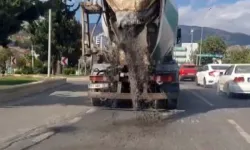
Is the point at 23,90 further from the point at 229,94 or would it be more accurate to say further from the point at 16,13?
the point at 229,94

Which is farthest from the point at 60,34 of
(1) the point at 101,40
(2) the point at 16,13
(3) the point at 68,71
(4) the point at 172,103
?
(1) the point at 101,40

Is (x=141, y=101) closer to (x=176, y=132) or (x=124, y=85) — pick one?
(x=124, y=85)

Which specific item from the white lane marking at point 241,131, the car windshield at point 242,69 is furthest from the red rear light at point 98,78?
Result: the car windshield at point 242,69

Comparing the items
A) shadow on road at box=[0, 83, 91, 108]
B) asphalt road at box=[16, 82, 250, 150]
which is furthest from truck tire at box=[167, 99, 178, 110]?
shadow on road at box=[0, 83, 91, 108]

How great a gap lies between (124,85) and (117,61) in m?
0.97

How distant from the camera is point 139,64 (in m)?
15.4

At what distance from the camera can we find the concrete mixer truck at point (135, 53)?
49.1ft

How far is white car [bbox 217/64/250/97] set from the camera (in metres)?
24.5

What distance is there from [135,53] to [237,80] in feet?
35.2

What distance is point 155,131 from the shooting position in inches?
506

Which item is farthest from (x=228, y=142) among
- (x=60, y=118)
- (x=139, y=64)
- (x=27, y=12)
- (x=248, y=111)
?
(x=27, y=12)

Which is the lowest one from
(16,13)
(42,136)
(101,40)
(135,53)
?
(42,136)

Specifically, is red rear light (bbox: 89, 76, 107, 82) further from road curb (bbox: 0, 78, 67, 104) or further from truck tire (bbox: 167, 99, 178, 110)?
road curb (bbox: 0, 78, 67, 104)

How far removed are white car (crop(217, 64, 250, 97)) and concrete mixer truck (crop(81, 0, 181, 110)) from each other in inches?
315
